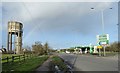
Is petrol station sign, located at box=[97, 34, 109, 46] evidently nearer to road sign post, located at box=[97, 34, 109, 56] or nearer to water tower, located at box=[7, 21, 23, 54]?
road sign post, located at box=[97, 34, 109, 56]

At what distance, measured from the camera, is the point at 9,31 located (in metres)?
99.0

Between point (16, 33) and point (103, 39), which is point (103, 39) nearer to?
point (103, 39)

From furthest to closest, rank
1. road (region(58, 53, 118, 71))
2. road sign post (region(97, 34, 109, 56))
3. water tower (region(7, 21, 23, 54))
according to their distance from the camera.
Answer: water tower (region(7, 21, 23, 54)), road sign post (region(97, 34, 109, 56)), road (region(58, 53, 118, 71))

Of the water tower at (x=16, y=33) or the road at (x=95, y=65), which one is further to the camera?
the water tower at (x=16, y=33)

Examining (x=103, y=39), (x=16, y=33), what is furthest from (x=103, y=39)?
(x=16, y=33)

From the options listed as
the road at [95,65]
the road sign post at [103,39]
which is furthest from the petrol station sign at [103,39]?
the road at [95,65]

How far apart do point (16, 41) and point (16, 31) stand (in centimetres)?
705

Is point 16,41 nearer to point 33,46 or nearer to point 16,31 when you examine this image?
point 16,31

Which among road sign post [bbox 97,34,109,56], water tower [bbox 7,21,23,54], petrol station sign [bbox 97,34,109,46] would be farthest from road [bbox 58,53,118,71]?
water tower [bbox 7,21,23,54]

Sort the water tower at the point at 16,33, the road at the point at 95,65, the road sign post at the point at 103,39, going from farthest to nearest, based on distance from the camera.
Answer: the water tower at the point at 16,33
the road sign post at the point at 103,39
the road at the point at 95,65

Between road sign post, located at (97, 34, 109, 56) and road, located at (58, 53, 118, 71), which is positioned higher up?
road sign post, located at (97, 34, 109, 56)

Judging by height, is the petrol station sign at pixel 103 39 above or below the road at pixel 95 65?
above

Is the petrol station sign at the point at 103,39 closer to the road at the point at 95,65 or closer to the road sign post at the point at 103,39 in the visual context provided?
the road sign post at the point at 103,39

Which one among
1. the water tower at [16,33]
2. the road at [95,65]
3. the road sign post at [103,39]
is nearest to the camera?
the road at [95,65]
